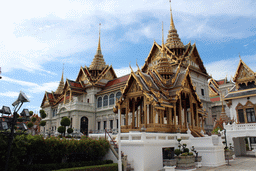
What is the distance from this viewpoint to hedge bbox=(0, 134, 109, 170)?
8.04 metres

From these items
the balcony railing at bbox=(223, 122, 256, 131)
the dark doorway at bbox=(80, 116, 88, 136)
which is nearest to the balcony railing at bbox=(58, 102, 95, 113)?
the dark doorway at bbox=(80, 116, 88, 136)

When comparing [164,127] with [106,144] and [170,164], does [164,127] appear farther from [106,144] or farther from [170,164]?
[106,144]

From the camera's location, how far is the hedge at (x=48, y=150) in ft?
26.4

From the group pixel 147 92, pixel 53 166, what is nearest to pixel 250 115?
pixel 147 92

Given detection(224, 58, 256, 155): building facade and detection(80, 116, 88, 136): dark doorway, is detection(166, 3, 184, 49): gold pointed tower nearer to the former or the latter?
detection(224, 58, 256, 155): building facade

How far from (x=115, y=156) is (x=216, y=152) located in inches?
224

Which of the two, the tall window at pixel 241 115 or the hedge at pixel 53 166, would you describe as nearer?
the hedge at pixel 53 166

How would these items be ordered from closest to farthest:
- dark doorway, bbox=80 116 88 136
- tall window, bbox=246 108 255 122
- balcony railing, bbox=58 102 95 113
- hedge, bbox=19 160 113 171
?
hedge, bbox=19 160 113 171, tall window, bbox=246 108 255 122, balcony railing, bbox=58 102 95 113, dark doorway, bbox=80 116 88 136

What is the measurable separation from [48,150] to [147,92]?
20.1 feet

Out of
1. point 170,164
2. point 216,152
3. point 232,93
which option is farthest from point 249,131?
point 170,164

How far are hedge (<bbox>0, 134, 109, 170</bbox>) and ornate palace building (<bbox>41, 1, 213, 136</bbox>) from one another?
3.26 meters

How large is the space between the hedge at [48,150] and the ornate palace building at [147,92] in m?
3.26

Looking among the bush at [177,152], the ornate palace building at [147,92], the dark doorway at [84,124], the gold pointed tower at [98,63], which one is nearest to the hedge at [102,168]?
the ornate palace building at [147,92]

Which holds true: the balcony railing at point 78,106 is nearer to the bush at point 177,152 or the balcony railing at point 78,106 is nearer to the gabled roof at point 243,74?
the gabled roof at point 243,74
